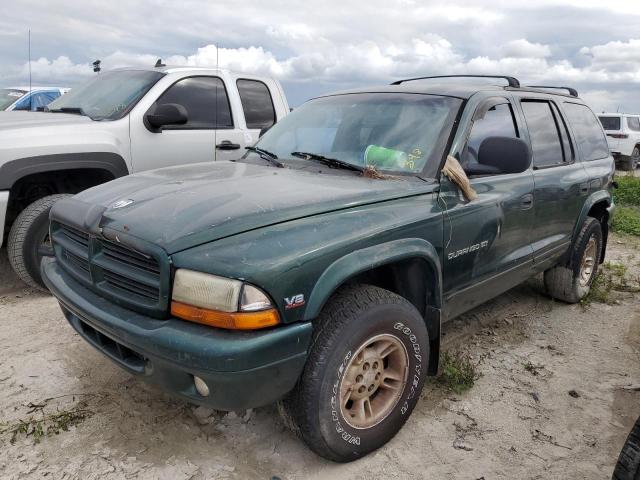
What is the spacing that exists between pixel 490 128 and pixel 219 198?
6.09ft

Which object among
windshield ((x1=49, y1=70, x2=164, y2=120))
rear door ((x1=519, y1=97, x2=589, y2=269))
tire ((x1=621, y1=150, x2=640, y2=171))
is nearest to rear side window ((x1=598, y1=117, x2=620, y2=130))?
tire ((x1=621, y1=150, x2=640, y2=171))

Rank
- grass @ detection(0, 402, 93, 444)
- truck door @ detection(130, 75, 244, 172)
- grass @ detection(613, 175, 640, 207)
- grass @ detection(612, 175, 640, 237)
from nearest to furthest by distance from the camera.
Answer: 1. grass @ detection(0, 402, 93, 444)
2. truck door @ detection(130, 75, 244, 172)
3. grass @ detection(612, 175, 640, 237)
4. grass @ detection(613, 175, 640, 207)

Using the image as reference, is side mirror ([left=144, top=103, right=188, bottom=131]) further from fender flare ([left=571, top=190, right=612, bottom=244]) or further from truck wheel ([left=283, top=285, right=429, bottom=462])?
fender flare ([left=571, top=190, right=612, bottom=244])

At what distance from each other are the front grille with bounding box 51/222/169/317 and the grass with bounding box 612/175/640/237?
7.83 metres

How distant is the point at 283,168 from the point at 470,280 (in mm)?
1305

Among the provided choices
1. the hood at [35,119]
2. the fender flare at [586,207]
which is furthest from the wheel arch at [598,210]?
the hood at [35,119]

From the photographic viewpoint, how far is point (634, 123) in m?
16.8

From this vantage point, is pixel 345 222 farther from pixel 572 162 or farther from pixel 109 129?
pixel 109 129

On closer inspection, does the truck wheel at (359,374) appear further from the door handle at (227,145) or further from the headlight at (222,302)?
the door handle at (227,145)

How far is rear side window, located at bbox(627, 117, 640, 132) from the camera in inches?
651

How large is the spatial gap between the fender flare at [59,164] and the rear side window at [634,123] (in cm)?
1651

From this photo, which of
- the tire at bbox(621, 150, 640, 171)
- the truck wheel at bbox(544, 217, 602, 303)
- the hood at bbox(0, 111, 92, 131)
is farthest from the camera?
the tire at bbox(621, 150, 640, 171)

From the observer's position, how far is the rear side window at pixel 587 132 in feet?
14.5

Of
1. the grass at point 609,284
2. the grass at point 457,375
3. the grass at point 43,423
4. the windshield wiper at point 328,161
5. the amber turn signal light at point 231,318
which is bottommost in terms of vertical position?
the grass at point 43,423
